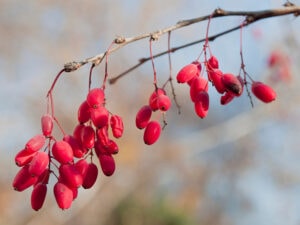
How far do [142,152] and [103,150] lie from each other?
7887mm

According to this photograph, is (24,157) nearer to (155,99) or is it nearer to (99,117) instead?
(99,117)

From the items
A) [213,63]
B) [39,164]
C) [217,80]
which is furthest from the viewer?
[213,63]

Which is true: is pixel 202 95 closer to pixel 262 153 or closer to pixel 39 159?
pixel 39 159

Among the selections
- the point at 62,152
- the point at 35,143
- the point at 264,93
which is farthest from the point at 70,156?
the point at 264,93

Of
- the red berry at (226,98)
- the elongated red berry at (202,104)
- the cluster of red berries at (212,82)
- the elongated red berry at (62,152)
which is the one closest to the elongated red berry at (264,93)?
the cluster of red berries at (212,82)

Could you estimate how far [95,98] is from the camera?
4.84 feet

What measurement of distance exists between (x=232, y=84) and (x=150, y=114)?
0.84ft

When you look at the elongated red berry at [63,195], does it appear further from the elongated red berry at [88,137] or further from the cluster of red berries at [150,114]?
the cluster of red berries at [150,114]

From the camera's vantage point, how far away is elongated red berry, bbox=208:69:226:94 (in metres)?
1.54

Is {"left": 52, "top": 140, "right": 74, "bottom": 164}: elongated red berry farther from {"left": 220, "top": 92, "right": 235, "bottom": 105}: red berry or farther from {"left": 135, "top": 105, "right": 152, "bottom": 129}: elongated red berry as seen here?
{"left": 220, "top": 92, "right": 235, "bottom": 105}: red berry

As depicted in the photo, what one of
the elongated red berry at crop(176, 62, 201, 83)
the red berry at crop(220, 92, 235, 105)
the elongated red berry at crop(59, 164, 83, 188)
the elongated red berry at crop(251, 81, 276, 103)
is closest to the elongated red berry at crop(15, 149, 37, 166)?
the elongated red berry at crop(59, 164, 83, 188)

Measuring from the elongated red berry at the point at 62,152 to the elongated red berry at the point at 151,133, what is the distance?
23 centimetres

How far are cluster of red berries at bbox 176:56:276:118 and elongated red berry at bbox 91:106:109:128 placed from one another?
25 centimetres

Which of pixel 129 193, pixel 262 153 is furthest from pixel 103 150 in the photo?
pixel 262 153
